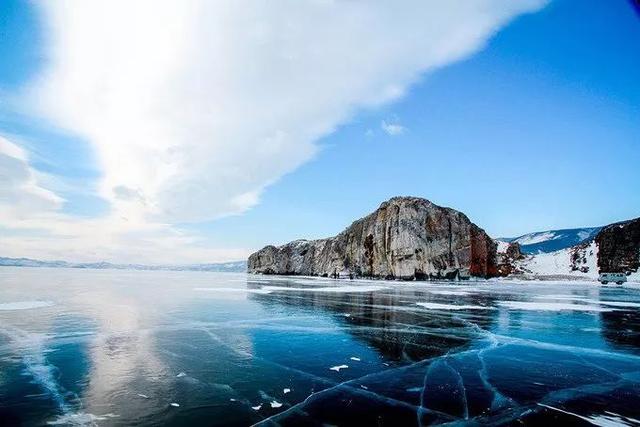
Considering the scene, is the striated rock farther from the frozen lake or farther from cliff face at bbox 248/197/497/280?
the frozen lake

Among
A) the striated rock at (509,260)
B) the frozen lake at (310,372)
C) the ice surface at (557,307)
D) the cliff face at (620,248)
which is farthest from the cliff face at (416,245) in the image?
the frozen lake at (310,372)

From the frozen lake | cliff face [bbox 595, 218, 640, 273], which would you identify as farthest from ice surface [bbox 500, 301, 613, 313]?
cliff face [bbox 595, 218, 640, 273]

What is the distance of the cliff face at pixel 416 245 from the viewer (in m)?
90.5

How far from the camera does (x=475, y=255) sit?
99.5 meters

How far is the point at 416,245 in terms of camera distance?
89938 mm

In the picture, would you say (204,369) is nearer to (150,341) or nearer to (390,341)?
(150,341)

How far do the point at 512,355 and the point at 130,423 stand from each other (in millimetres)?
9522

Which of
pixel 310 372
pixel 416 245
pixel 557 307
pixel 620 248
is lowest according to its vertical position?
pixel 557 307

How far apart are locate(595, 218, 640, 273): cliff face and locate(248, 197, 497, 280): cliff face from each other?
28.6 metres

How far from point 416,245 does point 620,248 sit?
5602 centimetres

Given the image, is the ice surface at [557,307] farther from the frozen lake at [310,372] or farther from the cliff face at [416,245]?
the cliff face at [416,245]

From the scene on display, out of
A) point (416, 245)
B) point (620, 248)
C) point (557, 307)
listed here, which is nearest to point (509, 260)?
point (620, 248)

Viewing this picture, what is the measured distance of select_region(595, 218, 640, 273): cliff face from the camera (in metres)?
93.6

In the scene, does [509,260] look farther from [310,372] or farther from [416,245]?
[310,372]
